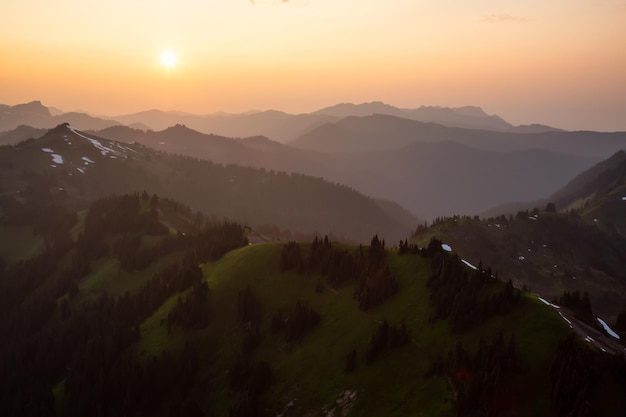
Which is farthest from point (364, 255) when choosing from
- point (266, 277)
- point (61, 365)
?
point (61, 365)

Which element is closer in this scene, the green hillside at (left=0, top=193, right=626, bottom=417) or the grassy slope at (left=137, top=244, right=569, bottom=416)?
the green hillside at (left=0, top=193, right=626, bottom=417)

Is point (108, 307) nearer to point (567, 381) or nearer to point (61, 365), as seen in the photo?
point (61, 365)

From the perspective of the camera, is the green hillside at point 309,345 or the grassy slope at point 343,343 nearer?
the green hillside at point 309,345

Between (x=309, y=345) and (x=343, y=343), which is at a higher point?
(x=343, y=343)

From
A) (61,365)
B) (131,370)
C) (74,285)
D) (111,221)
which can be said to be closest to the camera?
(131,370)

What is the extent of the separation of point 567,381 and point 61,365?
4761 inches

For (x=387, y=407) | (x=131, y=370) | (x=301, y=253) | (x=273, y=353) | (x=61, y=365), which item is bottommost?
(x=61, y=365)

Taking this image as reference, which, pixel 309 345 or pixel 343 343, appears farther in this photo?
pixel 309 345

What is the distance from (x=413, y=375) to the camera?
62.8 m

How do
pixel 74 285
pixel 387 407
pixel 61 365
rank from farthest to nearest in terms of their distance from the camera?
pixel 74 285 → pixel 61 365 → pixel 387 407

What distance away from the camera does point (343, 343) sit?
7900cm

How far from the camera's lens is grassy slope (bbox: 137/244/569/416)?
56094 mm

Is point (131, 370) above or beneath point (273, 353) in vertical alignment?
beneath

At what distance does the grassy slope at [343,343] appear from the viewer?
56094mm
